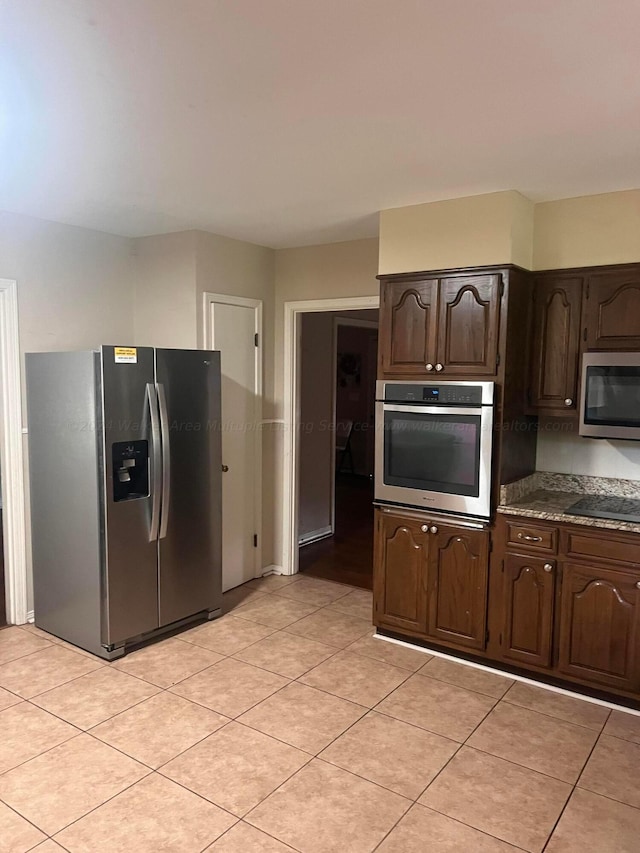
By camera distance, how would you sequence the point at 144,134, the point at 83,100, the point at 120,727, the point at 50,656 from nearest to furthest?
1. the point at 83,100
2. the point at 144,134
3. the point at 120,727
4. the point at 50,656

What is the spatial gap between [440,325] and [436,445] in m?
0.64

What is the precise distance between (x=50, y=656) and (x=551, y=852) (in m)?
2.65

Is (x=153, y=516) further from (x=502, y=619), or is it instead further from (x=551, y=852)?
(x=551, y=852)

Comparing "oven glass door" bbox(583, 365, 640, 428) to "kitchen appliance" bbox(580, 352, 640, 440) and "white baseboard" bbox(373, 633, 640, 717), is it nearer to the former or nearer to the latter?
"kitchen appliance" bbox(580, 352, 640, 440)

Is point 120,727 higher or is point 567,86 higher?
point 567,86

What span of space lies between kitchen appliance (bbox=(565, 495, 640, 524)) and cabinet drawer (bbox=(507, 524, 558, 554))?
0.14m

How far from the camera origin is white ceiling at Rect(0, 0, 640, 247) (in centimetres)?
157

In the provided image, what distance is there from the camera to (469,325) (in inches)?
127

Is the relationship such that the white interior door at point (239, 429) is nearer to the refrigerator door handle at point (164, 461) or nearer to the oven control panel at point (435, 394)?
the refrigerator door handle at point (164, 461)

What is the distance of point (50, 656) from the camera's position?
3447 millimetres

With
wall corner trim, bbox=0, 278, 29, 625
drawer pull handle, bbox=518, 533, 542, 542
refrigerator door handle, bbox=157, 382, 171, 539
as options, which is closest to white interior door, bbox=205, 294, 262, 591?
refrigerator door handle, bbox=157, 382, 171, 539

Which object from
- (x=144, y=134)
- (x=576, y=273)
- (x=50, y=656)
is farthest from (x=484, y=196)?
(x=50, y=656)

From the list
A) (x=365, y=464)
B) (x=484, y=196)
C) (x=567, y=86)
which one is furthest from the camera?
(x=365, y=464)

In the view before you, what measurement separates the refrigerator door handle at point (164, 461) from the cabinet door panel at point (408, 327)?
125 cm
